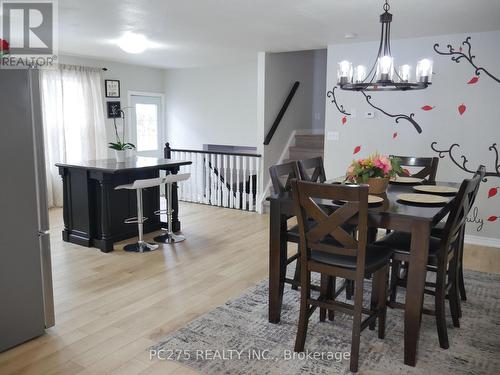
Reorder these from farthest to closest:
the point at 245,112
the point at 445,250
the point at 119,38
→ 1. the point at 245,112
2. the point at 119,38
3. the point at 445,250

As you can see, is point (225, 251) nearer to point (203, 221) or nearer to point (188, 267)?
point (188, 267)

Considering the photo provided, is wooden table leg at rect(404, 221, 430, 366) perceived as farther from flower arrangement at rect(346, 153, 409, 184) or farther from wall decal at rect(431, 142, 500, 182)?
wall decal at rect(431, 142, 500, 182)

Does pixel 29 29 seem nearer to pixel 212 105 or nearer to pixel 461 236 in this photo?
pixel 212 105

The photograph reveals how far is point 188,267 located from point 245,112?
4329 millimetres

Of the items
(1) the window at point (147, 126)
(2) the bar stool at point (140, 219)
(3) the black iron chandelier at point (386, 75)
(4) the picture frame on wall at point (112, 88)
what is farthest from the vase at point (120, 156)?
(1) the window at point (147, 126)

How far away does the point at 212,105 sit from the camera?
825cm

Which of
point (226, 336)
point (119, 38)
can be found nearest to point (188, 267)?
point (226, 336)

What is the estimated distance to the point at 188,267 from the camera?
4133 millimetres

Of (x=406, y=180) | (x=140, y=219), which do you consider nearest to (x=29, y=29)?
(x=140, y=219)

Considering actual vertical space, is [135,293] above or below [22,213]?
below

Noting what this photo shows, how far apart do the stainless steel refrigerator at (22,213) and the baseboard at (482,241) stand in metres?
4.52

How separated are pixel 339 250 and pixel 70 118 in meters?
5.82

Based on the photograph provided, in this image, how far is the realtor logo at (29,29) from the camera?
3.69m

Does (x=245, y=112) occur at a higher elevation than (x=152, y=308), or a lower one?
higher
